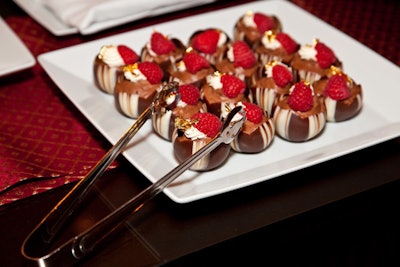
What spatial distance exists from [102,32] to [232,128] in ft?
1.98

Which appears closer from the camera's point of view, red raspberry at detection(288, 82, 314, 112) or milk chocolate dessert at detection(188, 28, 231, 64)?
red raspberry at detection(288, 82, 314, 112)

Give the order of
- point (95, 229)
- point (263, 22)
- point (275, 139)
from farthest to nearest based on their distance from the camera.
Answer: point (263, 22)
point (275, 139)
point (95, 229)

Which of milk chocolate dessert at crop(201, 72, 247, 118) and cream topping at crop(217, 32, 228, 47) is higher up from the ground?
milk chocolate dessert at crop(201, 72, 247, 118)

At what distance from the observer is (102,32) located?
5.35 feet

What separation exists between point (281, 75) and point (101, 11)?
477 mm

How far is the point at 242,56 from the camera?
1378 mm

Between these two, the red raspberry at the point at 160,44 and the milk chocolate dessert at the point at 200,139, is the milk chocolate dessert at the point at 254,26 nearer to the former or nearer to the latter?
the red raspberry at the point at 160,44

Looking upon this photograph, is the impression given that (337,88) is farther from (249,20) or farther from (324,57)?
(249,20)

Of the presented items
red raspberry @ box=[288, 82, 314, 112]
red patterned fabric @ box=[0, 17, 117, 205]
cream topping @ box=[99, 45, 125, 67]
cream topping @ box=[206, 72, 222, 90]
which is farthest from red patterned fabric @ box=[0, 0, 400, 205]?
red raspberry @ box=[288, 82, 314, 112]

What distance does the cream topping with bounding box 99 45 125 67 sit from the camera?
4.47 feet

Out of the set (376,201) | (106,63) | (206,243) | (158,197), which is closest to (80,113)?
(106,63)

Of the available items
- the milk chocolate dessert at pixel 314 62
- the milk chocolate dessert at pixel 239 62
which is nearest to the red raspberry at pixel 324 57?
the milk chocolate dessert at pixel 314 62

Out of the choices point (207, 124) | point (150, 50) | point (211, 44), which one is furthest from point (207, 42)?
point (207, 124)

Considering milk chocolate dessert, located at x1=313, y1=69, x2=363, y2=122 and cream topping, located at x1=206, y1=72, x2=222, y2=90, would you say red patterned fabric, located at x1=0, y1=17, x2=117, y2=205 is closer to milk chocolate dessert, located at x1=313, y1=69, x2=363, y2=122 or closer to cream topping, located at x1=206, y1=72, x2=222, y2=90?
cream topping, located at x1=206, y1=72, x2=222, y2=90
